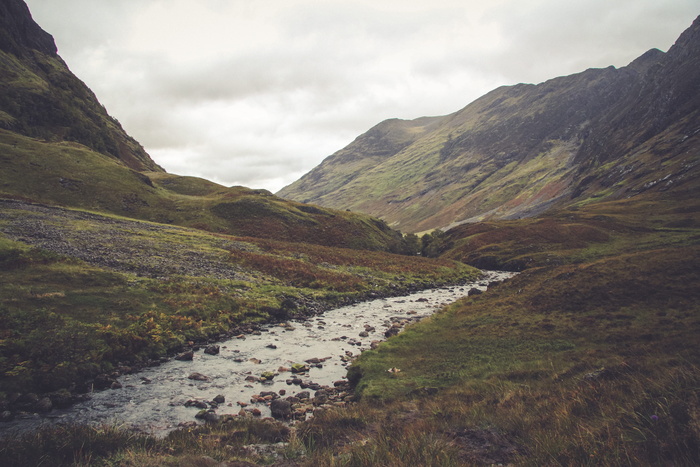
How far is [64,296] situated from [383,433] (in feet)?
76.5

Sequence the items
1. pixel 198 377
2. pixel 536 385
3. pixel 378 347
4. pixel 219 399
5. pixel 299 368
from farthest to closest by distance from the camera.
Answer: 1. pixel 378 347
2. pixel 299 368
3. pixel 198 377
4. pixel 219 399
5. pixel 536 385

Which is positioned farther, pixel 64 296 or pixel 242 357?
pixel 64 296

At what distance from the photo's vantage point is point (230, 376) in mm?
17312

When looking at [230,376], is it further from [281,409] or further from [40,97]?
[40,97]

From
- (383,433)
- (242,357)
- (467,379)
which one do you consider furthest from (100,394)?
(467,379)

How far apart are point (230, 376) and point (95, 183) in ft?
247

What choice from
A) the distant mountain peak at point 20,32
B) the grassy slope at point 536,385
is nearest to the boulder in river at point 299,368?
the grassy slope at point 536,385

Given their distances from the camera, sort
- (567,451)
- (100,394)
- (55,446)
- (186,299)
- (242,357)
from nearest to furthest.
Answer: (567,451) < (55,446) < (100,394) < (242,357) < (186,299)

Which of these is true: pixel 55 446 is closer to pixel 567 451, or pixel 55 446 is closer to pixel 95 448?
pixel 95 448

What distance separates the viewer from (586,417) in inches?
305

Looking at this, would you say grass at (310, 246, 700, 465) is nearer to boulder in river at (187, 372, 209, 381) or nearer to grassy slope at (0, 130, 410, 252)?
boulder in river at (187, 372, 209, 381)

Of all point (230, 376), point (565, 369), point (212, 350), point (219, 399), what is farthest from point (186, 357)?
point (565, 369)

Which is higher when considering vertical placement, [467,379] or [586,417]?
[586,417]

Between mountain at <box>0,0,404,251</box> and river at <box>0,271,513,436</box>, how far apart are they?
2066 inches
